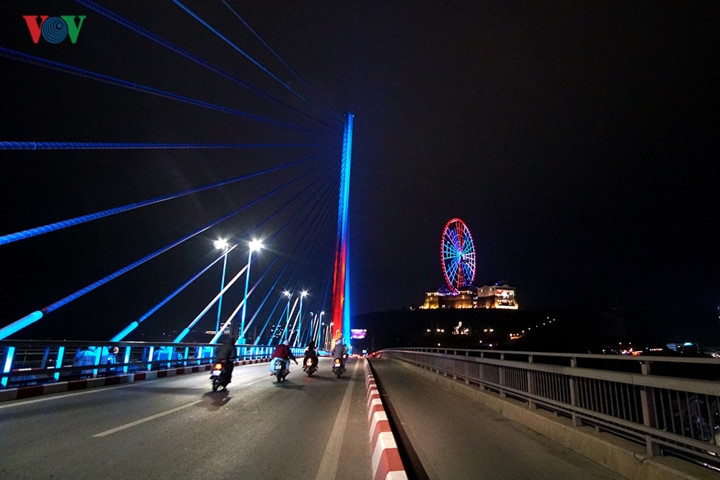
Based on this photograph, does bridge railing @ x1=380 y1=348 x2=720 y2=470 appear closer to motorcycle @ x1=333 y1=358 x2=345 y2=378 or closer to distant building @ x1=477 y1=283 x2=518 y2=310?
motorcycle @ x1=333 y1=358 x2=345 y2=378

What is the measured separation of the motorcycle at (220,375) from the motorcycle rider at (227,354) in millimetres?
44

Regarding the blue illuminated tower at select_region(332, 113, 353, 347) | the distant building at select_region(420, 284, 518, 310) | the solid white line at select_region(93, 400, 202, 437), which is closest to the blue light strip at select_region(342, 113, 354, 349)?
the blue illuminated tower at select_region(332, 113, 353, 347)

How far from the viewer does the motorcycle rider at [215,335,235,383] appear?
→ 39.2ft

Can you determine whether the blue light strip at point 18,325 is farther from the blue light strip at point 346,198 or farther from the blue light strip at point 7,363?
the blue light strip at point 346,198

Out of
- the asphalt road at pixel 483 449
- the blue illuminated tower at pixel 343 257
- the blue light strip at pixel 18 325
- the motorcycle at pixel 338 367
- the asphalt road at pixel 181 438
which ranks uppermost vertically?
the blue illuminated tower at pixel 343 257

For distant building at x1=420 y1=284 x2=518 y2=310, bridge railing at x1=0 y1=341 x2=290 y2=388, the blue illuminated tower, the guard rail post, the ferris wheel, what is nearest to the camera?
the guard rail post

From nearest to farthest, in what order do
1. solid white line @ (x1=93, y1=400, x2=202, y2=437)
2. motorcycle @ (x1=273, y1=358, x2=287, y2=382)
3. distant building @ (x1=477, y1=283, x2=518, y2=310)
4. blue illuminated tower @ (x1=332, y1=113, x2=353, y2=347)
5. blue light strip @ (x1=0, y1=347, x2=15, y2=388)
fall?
solid white line @ (x1=93, y1=400, x2=202, y2=437) < blue light strip @ (x1=0, y1=347, x2=15, y2=388) < motorcycle @ (x1=273, y1=358, x2=287, y2=382) < blue illuminated tower @ (x1=332, y1=113, x2=353, y2=347) < distant building @ (x1=477, y1=283, x2=518, y2=310)

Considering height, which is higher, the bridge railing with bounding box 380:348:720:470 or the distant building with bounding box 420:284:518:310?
the distant building with bounding box 420:284:518:310

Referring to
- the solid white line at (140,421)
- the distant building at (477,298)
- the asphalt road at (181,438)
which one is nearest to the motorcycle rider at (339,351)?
the asphalt road at (181,438)

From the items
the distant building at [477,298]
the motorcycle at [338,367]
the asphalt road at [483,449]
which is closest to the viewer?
the asphalt road at [483,449]

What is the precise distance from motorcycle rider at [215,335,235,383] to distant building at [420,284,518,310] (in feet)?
444

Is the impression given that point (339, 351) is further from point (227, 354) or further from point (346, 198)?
point (346, 198)

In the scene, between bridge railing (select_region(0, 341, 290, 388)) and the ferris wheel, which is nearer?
bridge railing (select_region(0, 341, 290, 388))

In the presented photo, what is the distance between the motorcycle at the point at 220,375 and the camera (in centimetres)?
1161
